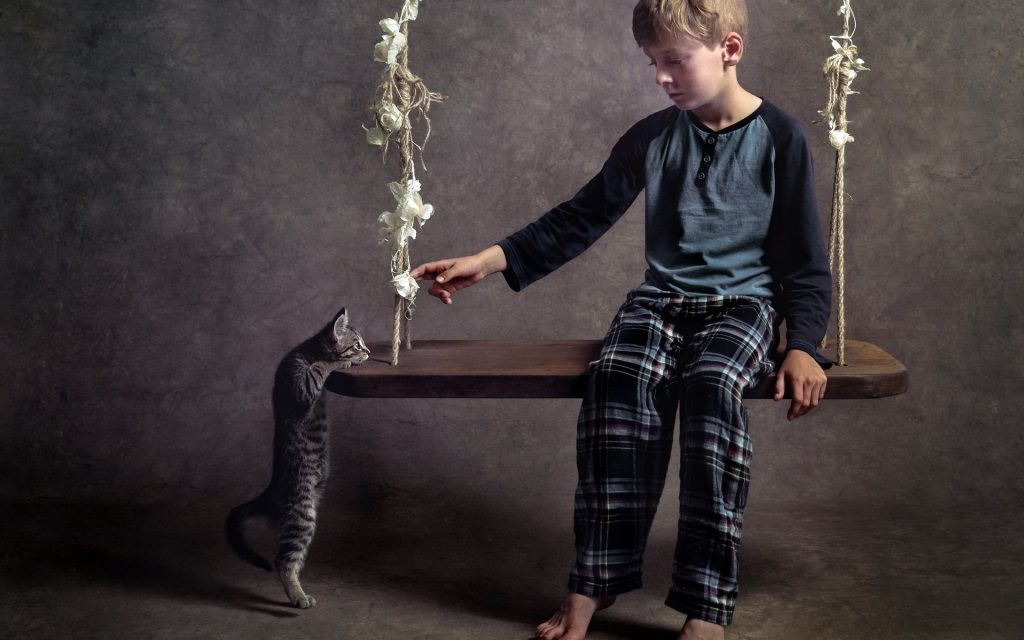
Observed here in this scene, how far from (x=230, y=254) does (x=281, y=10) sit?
74 centimetres

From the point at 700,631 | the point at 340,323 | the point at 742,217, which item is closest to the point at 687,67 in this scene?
the point at 742,217

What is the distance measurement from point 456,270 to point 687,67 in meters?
0.66

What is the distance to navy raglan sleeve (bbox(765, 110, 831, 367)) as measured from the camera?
87.2 inches

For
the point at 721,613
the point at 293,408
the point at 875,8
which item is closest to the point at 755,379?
the point at 721,613

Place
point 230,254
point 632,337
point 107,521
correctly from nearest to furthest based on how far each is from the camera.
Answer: point 632,337 < point 107,521 < point 230,254

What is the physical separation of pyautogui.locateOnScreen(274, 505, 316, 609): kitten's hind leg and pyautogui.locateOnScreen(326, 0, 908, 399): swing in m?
0.30

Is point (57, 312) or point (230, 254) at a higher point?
point (230, 254)

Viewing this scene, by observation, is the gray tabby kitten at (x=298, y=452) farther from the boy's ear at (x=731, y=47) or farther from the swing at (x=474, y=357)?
the boy's ear at (x=731, y=47)

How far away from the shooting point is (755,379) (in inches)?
83.9

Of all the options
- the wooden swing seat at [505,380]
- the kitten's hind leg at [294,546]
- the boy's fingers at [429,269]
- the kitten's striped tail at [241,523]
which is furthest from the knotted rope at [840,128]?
the kitten's striped tail at [241,523]

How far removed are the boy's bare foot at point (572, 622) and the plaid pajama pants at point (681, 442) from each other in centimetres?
3

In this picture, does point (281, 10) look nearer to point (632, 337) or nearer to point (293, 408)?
point (293, 408)

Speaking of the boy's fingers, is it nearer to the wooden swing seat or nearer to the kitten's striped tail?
the wooden swing seat

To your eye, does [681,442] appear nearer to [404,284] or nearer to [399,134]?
[404,284]
